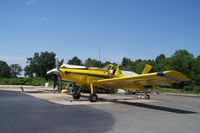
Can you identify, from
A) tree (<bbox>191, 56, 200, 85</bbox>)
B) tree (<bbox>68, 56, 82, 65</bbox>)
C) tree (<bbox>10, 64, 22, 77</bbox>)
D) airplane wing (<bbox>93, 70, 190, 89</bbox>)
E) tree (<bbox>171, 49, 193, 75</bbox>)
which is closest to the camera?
airplane wing (<bbox>93, 70, 190, 89</bbox>)

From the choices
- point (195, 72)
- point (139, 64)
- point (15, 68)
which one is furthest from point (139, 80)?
point (15, 68)

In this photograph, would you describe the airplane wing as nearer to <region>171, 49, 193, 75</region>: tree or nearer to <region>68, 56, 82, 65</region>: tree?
<region>171, 49, 193, 75</region>: tree

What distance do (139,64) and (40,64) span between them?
1388 inches

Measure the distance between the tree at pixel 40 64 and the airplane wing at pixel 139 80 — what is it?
78.7m

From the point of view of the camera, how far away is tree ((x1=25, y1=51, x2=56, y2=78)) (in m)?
99.5

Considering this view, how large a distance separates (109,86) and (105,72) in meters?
1.12

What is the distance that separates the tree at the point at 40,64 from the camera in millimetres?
99500

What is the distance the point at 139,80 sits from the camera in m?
18.8

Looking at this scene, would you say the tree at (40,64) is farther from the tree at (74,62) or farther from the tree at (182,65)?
the tree at (182,65)

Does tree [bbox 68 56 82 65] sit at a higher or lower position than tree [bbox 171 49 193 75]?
higher

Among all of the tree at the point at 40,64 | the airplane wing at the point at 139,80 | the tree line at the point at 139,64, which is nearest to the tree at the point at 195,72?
the tree line at the point at 139,64

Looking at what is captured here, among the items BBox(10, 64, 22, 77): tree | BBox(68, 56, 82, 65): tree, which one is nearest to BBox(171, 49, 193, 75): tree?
BBox(68, 56, 82, 65): tree

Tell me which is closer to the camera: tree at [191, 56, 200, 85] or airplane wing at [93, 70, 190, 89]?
airplane wing at [93, 70, 190, 89]

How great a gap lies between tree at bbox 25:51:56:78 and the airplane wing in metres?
78.7
